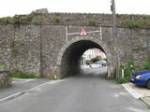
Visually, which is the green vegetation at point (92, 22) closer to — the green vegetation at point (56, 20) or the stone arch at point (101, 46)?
the stone arch at point (101, 46)

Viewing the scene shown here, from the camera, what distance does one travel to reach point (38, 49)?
32.4m

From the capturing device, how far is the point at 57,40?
32.2m

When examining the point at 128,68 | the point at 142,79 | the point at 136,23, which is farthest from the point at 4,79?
the point at 136,23

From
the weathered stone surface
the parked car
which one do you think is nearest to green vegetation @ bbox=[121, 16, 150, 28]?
the parked car

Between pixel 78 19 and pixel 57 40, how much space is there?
2.60m

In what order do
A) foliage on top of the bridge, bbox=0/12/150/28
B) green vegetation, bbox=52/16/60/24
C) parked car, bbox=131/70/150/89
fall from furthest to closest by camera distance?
green vegetation, bbox=52/16/60/24
foliage on top of the bridge, bbox=0/12/150/28
parked car, bbox=131/70/150/89

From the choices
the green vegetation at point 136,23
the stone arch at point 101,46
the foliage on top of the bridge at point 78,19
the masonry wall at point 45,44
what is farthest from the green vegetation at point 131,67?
the foliage on top of the bridge at point 78,19

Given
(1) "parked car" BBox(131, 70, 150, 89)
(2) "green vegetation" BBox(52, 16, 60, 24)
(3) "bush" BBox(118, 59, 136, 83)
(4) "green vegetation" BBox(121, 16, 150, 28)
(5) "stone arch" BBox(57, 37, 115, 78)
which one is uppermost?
(2) "green vegetation" BBox(52, 16, 60, 24)

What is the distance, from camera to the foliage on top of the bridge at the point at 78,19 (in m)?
31.8

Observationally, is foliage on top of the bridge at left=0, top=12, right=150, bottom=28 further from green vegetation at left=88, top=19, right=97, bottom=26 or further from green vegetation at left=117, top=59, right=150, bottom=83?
green vegetation at left=117, top=59, right=150, bottom=83

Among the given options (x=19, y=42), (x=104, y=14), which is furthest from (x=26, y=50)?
(x=104, y=14)

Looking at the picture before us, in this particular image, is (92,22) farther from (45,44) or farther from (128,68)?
(128,68)

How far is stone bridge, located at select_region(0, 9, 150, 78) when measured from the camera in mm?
31250

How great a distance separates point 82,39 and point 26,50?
507cm
